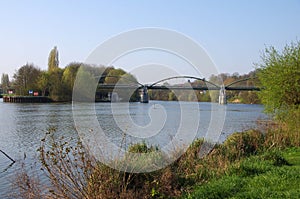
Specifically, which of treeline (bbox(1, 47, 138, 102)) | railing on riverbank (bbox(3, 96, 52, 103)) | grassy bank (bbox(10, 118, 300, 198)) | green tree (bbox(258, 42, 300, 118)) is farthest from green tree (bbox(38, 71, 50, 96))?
grassy bank (bbox(10, 118, 300, 198))

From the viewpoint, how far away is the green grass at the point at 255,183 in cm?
630

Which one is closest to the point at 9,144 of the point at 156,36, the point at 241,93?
the point at 156,36

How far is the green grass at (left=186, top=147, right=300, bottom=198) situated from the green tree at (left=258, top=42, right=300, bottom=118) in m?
8.24

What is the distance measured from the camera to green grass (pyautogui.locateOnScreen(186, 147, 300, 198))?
6.30 m

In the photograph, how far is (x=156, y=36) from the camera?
935cm

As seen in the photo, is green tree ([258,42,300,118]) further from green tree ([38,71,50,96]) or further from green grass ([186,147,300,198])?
green tree ([38,71,50,96])

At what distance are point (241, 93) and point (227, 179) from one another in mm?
78094

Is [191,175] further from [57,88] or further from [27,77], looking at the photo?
[27,77]

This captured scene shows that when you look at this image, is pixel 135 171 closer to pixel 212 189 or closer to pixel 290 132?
pixel 212 189

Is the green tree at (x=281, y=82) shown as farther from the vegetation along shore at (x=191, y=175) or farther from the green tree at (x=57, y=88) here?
the green tree at (x=57, y=88)

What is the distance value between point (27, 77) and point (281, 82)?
232ft

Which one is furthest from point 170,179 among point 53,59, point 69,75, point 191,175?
point 53,59

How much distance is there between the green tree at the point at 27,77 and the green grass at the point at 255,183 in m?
74.2

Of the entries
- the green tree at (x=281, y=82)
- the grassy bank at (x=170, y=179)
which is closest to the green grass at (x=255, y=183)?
the grassy bank at (x=170, y=179)
